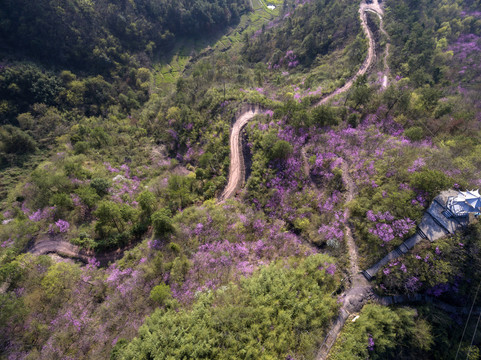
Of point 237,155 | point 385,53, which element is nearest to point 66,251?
point 237,155

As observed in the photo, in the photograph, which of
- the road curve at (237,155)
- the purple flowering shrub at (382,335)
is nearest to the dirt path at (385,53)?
the road curve at (237,155)

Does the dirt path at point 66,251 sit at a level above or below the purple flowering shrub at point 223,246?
above

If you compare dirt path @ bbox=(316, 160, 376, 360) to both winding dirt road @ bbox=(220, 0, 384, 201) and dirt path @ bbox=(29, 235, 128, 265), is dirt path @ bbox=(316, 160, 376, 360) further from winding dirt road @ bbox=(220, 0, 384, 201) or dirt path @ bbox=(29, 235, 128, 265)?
dirt path @ bbox=(29, 235, 128, 265)

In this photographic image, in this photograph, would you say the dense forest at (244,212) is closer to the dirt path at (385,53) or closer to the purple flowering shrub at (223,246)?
the purple flowering shrub at (223,246)

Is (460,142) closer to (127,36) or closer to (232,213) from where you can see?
(232,213)

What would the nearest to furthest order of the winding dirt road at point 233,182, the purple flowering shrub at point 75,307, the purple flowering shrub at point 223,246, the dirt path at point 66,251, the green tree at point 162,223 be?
the purple flowering shrub at point 75,307 → the purple flowering shrub at point 223,246 → the green tree at point 162,223 → the dirt path at point 66,251 → the winding dirt road at point 233,182

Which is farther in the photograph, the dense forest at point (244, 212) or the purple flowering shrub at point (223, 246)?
the purple flowering shrub at point (223, 246)

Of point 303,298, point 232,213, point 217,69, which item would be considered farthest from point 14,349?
point 217,69
